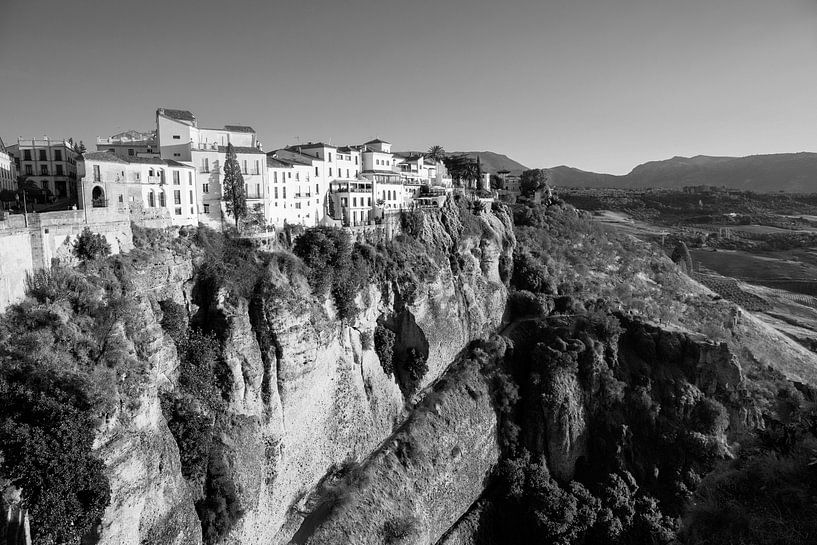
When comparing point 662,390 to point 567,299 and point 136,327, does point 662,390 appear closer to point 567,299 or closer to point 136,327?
point 567,299

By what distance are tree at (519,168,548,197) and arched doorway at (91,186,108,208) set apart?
4577 centimetres

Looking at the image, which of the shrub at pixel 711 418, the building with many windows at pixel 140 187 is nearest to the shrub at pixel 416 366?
the building with many windows at pixel 140 187

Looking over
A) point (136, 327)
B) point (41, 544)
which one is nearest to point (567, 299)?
point (136, 327)

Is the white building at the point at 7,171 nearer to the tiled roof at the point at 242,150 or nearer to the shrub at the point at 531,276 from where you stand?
the tiled roof at the point at 242,150

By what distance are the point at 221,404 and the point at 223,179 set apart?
529 inches

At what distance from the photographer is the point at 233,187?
90.4 feet

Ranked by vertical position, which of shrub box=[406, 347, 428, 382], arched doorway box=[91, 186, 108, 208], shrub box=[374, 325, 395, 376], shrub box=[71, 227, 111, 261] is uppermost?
arched doorway box=[91, 186, 108, 208]

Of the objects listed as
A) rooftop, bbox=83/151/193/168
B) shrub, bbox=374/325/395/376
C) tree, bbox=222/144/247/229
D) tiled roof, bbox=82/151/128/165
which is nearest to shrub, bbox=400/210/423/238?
shrub, bbox=374/325/395/376

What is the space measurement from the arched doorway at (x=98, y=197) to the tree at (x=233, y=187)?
618cm

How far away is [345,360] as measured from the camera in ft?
92.2

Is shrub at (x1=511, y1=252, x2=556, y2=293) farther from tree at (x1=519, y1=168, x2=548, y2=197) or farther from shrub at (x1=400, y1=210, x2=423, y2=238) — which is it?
tree at (x1=519, y1=168, x2=548, y2=197)

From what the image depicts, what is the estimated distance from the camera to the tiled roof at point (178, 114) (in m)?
29.4

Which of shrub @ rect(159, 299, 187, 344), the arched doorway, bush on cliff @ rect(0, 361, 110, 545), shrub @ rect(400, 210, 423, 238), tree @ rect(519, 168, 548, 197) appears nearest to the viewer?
bush on cliff @ rect(0, 361, 110, 545)

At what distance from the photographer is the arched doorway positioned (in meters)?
22.8
